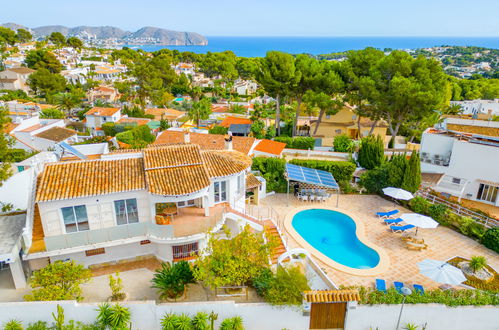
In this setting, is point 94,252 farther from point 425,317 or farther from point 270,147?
point 270,147

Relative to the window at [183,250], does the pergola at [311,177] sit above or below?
above

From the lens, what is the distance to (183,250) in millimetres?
19375

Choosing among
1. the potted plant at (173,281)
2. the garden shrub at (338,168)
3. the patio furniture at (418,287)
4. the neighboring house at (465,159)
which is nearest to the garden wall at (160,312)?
the potted plant at (173,281)

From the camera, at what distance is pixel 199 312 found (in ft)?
47.5

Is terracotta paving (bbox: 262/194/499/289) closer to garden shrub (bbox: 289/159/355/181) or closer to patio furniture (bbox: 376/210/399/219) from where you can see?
patio furniture (bbox: 376/210/399/219)

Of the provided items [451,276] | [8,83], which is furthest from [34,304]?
[8,83]

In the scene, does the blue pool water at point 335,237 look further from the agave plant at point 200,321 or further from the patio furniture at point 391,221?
the agave plant at point 200,321

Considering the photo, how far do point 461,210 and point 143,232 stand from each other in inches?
938

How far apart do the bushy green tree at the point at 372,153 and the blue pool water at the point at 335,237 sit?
820 centimetres

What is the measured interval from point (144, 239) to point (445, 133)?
2910cm

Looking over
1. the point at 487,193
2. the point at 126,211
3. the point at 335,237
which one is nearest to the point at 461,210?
the point at 487,193

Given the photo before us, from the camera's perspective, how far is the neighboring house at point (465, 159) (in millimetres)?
27094

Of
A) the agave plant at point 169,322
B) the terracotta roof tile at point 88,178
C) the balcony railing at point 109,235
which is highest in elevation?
the terracotta roof tile at point 88,178

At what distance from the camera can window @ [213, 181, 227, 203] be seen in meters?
20.9
